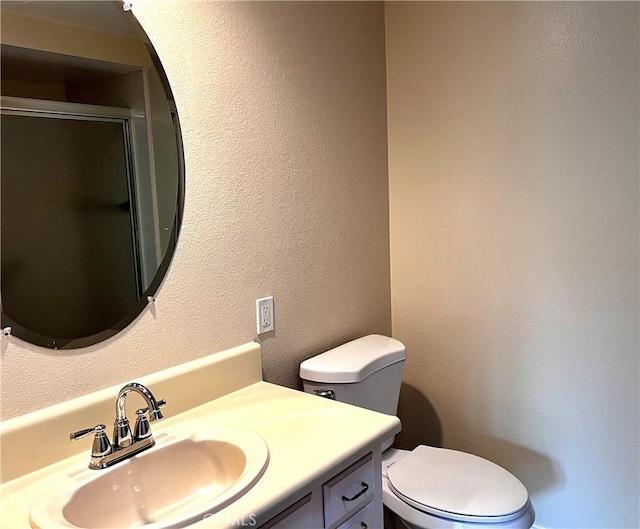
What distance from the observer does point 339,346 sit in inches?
76.5

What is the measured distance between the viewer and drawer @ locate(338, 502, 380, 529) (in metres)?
1.25

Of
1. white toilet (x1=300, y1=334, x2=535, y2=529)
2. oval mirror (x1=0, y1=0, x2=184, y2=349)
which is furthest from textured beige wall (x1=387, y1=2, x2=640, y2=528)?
oval mirror (x1=0, y1=0, x2=184, y2=349)

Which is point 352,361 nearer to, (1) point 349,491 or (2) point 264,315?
(2) point 264,315

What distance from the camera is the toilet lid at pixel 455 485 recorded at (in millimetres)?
1555

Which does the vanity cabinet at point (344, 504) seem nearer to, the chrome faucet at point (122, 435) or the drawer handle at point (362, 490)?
the drawer handle at point (362, 490)

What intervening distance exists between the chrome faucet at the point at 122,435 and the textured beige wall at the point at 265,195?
13 centimetres

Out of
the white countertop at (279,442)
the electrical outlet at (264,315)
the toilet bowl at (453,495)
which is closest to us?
the white countertop at (279,442)

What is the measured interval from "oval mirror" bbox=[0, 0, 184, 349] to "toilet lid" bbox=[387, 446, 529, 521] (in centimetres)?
97

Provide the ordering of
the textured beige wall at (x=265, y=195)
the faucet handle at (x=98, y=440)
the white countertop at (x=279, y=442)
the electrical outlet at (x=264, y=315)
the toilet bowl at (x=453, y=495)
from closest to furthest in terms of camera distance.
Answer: the white countertop at (x=279, y=442) < the faucet handle at (x=98, y=440) < the textured beige wall at (x=265, y=195) < the toilet bowl at (x=453, y=495) < the electrical outlet at (x=264, y=315)

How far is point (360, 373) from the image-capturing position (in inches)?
67.7

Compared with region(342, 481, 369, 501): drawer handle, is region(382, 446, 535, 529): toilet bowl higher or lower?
lower

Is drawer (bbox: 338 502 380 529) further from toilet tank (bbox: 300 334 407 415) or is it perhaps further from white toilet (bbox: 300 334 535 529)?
toilet tank (bbox: 300 334 407 415)

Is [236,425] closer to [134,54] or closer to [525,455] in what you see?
[134,54]

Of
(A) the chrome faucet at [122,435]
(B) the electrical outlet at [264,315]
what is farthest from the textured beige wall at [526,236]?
(A) the chrome faucet at [122,435]
